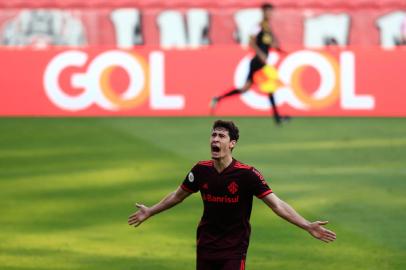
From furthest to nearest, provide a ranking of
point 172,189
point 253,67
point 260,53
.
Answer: point 260,53 < point 253,67 < point 172,189

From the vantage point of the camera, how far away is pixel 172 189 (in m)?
17.0

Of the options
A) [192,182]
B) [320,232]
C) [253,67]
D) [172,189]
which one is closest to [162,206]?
[192,182]

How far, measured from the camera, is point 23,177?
18031 mm

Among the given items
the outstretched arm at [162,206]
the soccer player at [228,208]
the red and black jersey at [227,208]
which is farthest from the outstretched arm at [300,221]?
the outstretched arm at [162,206]

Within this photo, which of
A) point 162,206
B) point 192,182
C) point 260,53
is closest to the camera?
point 192,182

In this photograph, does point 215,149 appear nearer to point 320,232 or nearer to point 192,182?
point 192,182

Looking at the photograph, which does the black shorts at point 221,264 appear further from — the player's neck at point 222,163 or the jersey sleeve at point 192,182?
the player's neck at point 222,163

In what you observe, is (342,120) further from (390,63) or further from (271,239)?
(271,239)

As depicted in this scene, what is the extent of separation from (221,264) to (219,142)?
96cm

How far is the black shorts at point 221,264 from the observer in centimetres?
870

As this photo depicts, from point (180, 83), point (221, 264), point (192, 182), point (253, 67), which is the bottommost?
point (180, 83)

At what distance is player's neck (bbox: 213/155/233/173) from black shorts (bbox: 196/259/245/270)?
706mm

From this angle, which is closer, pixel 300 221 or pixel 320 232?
pixel 320 232

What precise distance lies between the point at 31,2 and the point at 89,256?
19519 mm
